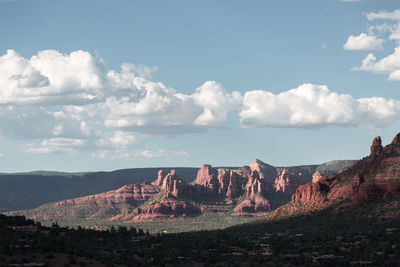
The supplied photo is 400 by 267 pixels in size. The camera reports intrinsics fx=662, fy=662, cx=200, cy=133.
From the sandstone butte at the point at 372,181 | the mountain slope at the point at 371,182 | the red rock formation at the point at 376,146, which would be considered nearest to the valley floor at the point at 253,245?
the mountain slope at the point at 371,182

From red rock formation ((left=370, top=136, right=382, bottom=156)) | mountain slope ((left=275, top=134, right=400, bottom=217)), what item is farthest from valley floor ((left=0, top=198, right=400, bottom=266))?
red rock formation ((left=370, top=136, right=382, bottom=156))

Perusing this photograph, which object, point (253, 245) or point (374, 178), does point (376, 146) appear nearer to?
point (374, 178)

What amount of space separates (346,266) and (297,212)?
8814 cm

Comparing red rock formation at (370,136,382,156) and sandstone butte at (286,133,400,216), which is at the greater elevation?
red rock formation at (370,136,382,156)

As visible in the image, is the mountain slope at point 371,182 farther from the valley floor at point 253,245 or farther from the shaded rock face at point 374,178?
the valley floor at point 253,245

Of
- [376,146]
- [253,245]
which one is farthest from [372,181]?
[253,245]

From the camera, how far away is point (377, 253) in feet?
393

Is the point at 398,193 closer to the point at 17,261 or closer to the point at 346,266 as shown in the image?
the point at 346,266

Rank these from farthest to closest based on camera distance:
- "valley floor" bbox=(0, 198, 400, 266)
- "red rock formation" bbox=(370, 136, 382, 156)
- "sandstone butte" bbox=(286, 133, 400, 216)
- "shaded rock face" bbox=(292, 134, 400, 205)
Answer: "red rock formation" bbox=(370, 136, 382, 156) → "sandstone butte" bbox=(286, 133, 400, 216) → "shaded rock face" bbox=(292, 134, 400, 205) → "valley floor" bbox=(0, 198, 400, 266)

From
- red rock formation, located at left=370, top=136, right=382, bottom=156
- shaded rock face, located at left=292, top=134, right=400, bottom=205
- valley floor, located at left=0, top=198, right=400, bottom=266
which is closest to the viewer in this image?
valley floor, located at left=0, top=198, right=400, bottom=266

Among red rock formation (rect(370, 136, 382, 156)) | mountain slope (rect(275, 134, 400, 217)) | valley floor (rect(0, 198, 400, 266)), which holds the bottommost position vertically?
valley floor (rect(0, 198, 400, 266))

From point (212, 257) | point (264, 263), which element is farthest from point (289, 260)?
point (212, 257)

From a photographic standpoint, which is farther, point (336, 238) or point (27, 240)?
point (336, 238)

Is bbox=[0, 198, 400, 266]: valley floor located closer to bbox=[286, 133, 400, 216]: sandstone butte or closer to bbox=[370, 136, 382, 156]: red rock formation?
bbox=[286, 133, 400, 216]: sandstone butte
